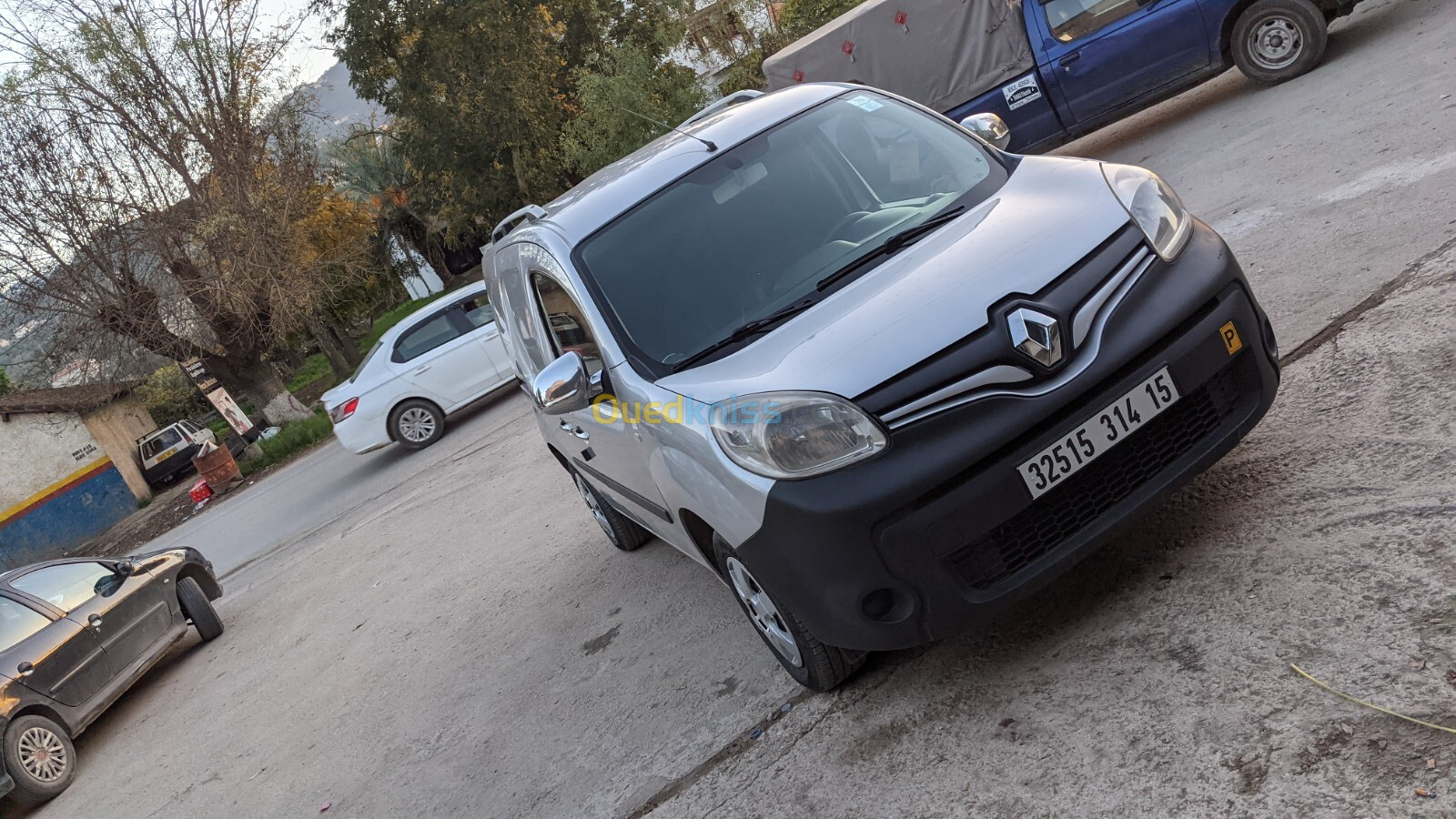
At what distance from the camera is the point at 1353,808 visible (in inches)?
99.3

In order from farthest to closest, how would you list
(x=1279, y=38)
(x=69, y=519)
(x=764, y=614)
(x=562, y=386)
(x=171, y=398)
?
1. (x=171, y=398)
2. (x=69, y=519)
3. (x=1279, y=38)
4. (x=764, y=614)
5. (x=562, y=386)

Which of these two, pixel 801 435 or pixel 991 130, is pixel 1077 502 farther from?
pixel 991 130

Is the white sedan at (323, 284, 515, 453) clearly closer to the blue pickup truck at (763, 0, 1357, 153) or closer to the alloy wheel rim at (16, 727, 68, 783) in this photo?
the blue pickup truck at (763, 0, 1357, 153)

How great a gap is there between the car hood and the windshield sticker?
29.0 ft

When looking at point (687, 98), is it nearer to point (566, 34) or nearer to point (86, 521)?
point (566, 34)

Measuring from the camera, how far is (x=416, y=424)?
15305 millimetres

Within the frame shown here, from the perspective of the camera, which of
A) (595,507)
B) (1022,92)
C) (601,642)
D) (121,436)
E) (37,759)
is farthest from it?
(121,436)

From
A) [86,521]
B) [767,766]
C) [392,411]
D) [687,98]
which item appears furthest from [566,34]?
[767,766]

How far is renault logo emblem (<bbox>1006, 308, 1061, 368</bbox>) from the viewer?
3.37 meters

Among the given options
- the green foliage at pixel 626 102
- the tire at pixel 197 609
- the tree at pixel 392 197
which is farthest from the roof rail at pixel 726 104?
the tree at pixel 392 197

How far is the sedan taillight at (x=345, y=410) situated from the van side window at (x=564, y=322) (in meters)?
10.9

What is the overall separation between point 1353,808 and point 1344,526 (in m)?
1.33

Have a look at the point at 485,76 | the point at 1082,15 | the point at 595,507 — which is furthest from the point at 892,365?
the point at 485,76

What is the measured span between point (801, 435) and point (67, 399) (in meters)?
37.5
